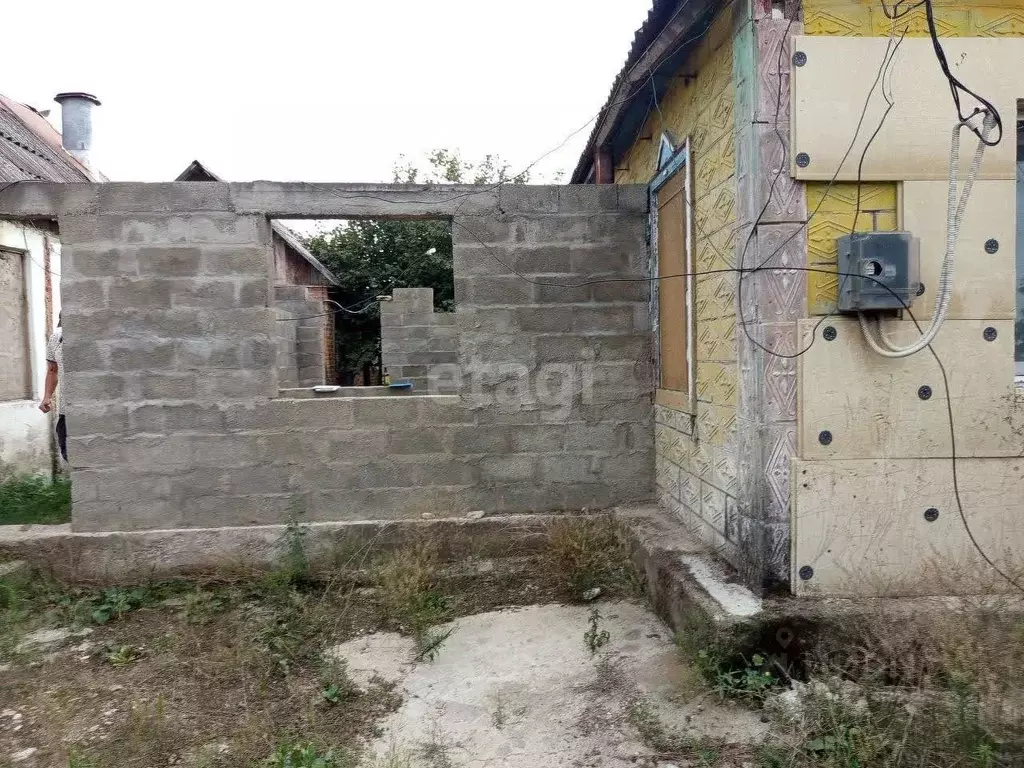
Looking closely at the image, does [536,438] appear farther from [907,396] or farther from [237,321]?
[907,396]

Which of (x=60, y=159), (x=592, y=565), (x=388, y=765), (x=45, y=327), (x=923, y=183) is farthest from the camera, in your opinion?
(x=60, y=159)

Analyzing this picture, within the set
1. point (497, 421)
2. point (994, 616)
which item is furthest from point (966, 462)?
point (497, 421)

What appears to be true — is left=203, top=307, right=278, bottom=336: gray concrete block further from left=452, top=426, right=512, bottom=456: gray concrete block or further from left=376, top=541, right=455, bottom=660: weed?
left=376, top=541, right=455, bottom=660: weed

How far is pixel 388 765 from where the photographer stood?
2512mm

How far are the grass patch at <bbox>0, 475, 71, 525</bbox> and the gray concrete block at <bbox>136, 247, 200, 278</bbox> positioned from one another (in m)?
1.96

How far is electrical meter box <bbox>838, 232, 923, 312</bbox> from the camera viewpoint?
2.89 metres

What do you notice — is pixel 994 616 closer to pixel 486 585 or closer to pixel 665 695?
pixel 665 695

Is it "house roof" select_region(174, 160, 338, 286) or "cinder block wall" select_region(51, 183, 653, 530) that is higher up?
"house roof" select_region(174, 160, 338, 286)

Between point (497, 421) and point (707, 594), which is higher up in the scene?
point (497, 421)

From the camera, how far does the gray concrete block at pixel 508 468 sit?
15.1ft

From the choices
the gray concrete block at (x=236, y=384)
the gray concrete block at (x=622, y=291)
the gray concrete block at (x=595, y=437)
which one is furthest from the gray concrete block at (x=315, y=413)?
the gray concrete block at (x=622, y=291)

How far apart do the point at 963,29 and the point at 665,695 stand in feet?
10.7

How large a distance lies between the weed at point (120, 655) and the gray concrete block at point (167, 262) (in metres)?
2.24

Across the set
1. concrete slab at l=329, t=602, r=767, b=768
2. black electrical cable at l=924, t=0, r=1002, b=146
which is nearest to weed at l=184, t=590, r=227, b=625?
concrete slab at l=329, t=602, r=767, b=768
